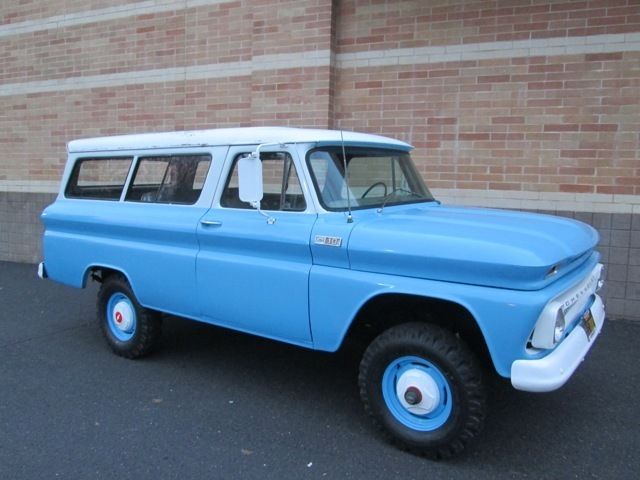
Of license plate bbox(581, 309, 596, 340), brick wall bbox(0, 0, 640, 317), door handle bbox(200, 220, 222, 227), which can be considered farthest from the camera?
brick wall bbox(0, 0, 640, 317)

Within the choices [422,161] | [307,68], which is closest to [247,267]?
[422,161]

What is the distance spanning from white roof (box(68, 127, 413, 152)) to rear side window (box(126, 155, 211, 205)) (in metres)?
0.12

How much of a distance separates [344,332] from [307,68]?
16.0 ft

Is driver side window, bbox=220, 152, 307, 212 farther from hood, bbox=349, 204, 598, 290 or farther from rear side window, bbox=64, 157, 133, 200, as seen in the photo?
rear side window, bbox=64, 157, 133, 200

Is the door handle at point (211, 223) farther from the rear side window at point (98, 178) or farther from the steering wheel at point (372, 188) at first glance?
the rear side window at point (98, 178)

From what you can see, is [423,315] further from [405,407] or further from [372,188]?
[372,188]

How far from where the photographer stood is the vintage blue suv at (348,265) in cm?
303

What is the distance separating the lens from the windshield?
3.81 metres

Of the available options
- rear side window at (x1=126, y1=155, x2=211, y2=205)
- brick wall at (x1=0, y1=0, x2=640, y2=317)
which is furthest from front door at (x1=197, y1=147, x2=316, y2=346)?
brick wall at (x1=0, y1=0, x2=640, y2=317)

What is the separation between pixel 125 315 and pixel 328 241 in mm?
2366

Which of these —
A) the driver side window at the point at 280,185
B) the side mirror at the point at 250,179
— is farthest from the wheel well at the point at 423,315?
the side mirror at the point at 250,179

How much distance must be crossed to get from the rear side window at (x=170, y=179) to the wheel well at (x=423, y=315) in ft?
5.55

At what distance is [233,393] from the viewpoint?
4.29 meters

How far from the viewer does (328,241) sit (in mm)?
3537
